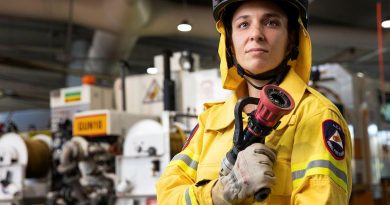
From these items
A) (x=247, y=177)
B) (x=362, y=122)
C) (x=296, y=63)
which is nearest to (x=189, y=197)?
(x=247, y=177)

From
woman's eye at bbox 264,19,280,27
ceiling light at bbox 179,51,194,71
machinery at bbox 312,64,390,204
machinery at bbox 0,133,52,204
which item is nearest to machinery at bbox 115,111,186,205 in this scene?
ceiling light at bbox 179,51,194,71

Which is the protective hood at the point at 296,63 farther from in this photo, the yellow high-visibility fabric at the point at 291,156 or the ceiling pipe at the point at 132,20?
the ceiling pipe at the point at 132,20

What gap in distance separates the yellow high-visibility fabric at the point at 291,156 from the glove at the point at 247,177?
0.06 metres

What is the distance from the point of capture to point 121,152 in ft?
16.0

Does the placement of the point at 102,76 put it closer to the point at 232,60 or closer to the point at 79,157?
the point at 79,157

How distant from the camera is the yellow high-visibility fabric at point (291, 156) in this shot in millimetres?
1203

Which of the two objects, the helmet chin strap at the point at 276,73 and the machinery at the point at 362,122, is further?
the machinery at the point at 362,122

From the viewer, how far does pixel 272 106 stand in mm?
1188

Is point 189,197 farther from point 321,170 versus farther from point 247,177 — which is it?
point 321,170

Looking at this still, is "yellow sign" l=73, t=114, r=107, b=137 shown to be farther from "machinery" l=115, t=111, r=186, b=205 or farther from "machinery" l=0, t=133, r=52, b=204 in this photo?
"machinery" l=0, t=133, r=52, b=204

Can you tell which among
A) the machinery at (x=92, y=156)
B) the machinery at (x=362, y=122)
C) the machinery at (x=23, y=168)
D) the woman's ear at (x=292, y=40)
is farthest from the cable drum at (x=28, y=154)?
the woman's ear at (x=292, y=40)

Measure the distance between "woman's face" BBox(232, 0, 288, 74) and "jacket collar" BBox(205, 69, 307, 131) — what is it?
6 centimetres

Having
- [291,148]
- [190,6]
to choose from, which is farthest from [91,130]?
[291,148]

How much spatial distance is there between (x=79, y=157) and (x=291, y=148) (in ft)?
12.7
